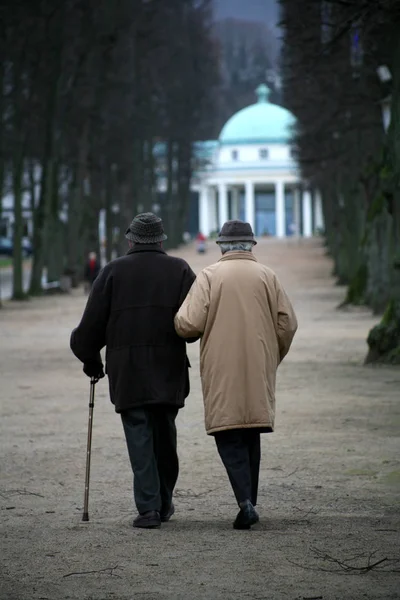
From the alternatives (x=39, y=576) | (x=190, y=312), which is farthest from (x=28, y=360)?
(x=39, y=576)

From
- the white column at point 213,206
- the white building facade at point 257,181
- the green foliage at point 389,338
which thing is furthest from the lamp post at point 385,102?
the white column at point 213,206

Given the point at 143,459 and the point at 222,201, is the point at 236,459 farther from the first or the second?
the point at 222,201

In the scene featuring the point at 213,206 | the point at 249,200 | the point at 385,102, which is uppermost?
the point at 385,102

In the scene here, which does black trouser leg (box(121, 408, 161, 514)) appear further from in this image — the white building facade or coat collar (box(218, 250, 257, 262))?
the white building facade

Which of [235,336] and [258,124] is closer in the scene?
[235,336]

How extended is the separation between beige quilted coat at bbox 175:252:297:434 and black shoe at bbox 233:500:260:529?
17.0 inches

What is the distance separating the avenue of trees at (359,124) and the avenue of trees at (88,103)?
529cm

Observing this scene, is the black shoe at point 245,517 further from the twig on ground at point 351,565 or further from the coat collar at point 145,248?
the coat collar at point 145,248

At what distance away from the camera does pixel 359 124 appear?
3681cm

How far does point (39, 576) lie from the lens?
6934mm

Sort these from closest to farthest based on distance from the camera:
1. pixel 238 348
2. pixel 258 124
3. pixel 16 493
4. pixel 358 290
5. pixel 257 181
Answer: pixel 238 348 < pixel 16 493 < pixel 358 290 < pixel 258 124 < pixel 257 181

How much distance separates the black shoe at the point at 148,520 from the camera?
8367mm

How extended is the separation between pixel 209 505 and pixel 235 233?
160 centimetres

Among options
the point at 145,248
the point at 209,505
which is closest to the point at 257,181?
the point at 209,505
